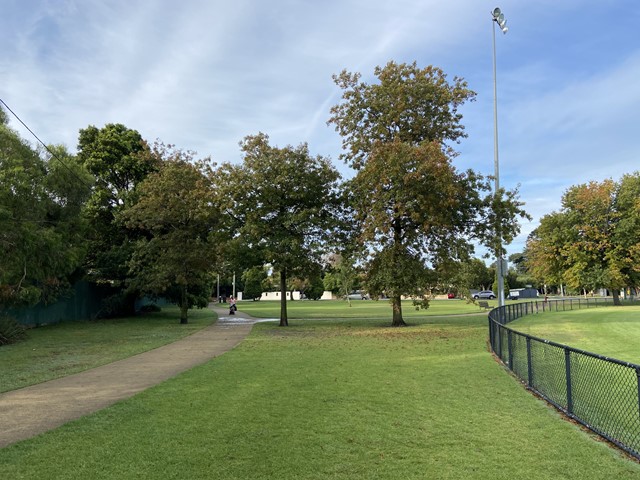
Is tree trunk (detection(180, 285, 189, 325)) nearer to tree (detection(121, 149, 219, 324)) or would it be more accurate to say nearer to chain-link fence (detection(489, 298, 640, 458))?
tree (detection(121, 149, 219, 324))

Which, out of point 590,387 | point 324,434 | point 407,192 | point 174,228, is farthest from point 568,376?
point 174,228

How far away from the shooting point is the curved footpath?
21.8 ft

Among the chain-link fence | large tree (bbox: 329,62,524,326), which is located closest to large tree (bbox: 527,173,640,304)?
large tree (bbox: 329,62,524,326)

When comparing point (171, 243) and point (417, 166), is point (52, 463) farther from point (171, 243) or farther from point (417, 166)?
point (171, 243)

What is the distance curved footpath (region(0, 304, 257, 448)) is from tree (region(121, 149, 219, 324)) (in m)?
12.5

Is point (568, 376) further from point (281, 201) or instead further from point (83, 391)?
point (281, 201)

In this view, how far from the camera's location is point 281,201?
79.2 feet

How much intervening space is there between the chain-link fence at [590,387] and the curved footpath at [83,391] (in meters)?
6.94

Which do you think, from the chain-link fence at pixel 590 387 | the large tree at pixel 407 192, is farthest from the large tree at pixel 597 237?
the chain-link fence at pixel 590 387

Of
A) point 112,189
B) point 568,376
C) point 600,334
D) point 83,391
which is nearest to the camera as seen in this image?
point 568,376

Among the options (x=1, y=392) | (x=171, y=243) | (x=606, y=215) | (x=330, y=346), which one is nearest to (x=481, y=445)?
(x=1, y=392)

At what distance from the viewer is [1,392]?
884 cm

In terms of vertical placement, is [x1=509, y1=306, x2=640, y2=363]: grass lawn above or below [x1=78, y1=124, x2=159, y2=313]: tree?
below

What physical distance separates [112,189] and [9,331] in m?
16.5
